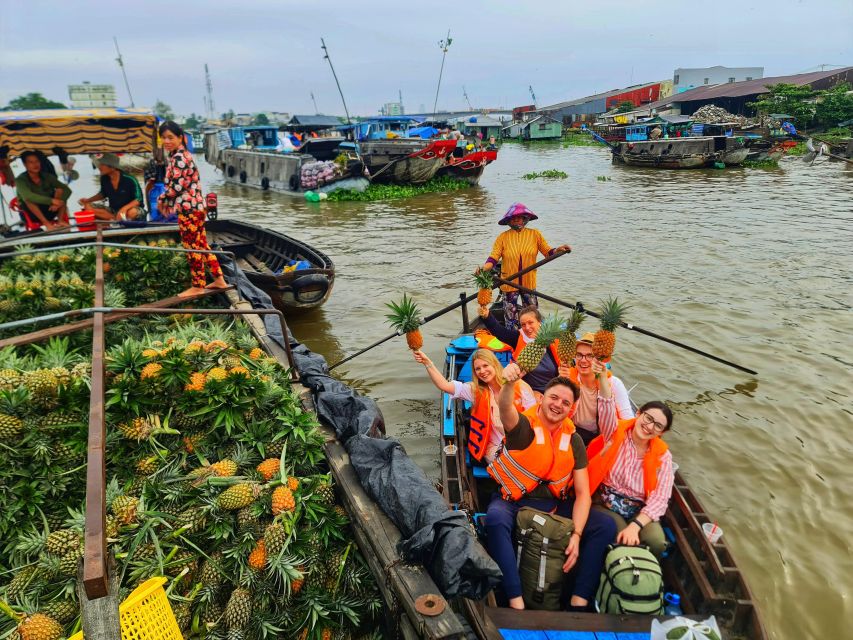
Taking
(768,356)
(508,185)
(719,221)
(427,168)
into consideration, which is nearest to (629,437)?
(768,356)

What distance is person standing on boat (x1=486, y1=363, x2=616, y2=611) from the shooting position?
3.45 m

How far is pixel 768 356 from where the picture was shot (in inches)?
314

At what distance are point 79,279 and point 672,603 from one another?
23.3 ft

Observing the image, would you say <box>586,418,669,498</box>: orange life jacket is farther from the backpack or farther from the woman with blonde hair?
the woman with blonde hair

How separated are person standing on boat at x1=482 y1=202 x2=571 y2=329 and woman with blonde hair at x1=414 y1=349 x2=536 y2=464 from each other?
252 cm

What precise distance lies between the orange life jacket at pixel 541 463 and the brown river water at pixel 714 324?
218 cm

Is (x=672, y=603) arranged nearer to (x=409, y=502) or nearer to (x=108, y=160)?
(x=409, y=502)

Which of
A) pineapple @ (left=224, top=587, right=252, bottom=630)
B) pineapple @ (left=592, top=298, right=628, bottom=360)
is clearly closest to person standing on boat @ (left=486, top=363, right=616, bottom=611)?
pineapple @ (left=592, top=298, right=628, bottom=360)

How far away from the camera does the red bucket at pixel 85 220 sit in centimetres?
834

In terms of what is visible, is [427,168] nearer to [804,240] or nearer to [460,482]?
[804,240]

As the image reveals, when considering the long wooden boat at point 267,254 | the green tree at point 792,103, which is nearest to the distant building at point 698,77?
the green tree at point 792,103

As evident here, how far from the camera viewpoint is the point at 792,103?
37.8 meters

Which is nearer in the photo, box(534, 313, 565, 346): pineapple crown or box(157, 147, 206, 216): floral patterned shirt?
box(534, 313, 565, 346): pineapple crown

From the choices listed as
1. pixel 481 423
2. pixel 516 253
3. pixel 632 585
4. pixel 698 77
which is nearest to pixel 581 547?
pixel 632 585
